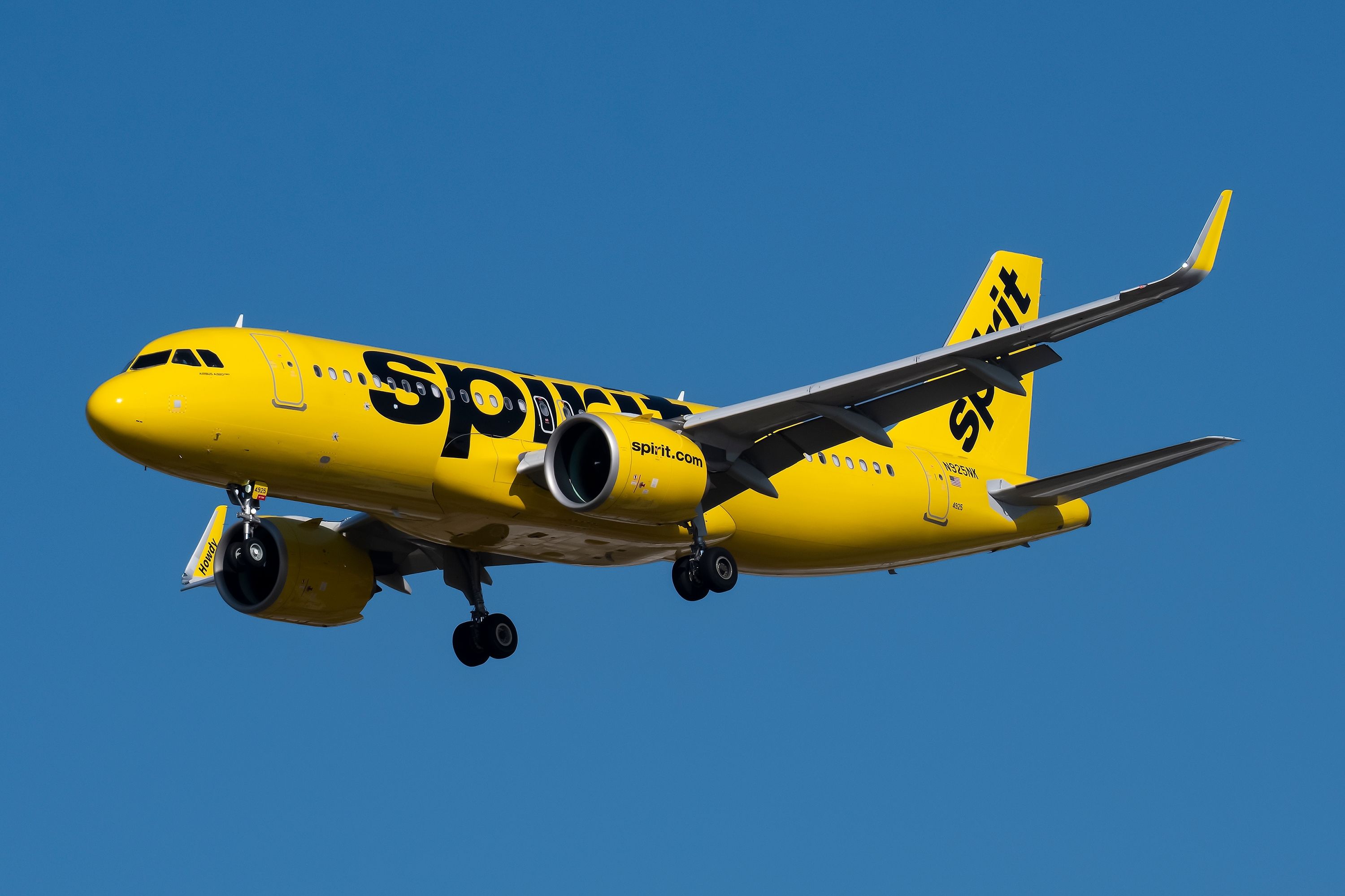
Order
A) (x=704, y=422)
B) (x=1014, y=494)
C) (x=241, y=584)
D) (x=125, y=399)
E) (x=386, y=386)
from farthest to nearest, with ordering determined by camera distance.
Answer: (x=1014, y=494) < (x=241, y=584) < (x=704, y=422) < (x=386, y=386) < (x=125, y=399)

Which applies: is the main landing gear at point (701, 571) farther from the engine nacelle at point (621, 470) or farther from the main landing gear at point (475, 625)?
the main landing gear at point (475, 625)

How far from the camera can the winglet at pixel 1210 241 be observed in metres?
27.8

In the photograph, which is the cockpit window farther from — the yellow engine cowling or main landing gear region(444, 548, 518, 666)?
main landing gear region(444, 548, 518, 666)

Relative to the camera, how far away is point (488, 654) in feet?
121

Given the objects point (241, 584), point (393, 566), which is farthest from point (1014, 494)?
point (241, 584)

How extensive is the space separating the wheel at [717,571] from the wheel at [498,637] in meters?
5.23

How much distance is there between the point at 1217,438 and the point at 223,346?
690 inches

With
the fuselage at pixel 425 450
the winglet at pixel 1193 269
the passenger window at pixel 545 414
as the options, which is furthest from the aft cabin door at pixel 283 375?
the winglet at pixel 1193 269

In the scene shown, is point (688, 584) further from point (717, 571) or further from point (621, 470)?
point (621, 470)

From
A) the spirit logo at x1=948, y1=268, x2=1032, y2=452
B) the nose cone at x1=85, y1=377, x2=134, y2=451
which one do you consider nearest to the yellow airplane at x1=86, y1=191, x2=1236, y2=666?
the nose cone at x1=85, y1=377, x2=134, y2=451

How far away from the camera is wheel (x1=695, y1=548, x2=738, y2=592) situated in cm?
3378

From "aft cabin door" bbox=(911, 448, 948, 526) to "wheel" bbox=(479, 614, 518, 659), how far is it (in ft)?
30.8

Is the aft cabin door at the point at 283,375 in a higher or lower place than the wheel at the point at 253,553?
higher

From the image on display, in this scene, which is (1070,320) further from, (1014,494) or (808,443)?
(1014,494)
